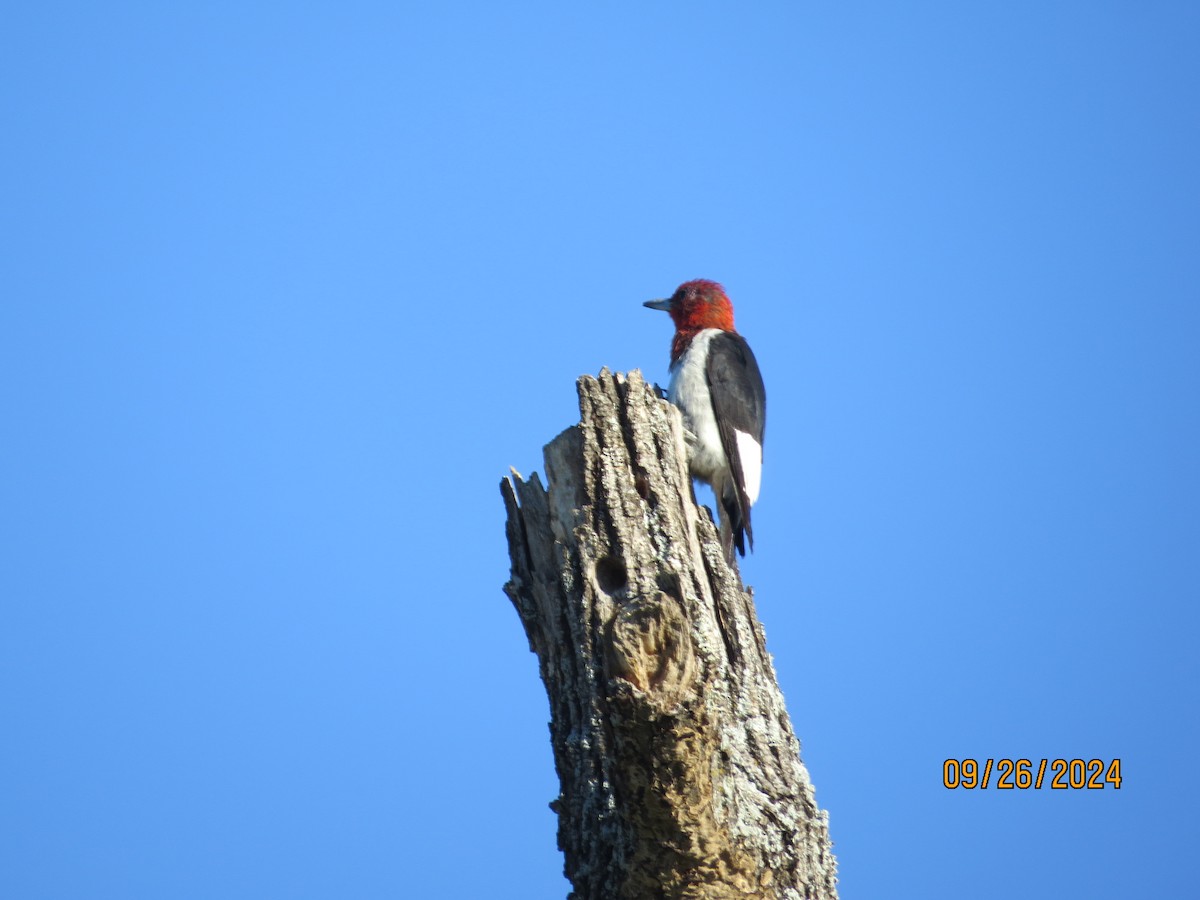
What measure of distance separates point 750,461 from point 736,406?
36cm

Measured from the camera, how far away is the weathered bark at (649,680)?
3154 mm

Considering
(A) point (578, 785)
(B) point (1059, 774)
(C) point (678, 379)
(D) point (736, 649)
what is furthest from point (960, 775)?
(A) point (578, 785)

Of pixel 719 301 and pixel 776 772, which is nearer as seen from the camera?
Answer: pixel 776 772

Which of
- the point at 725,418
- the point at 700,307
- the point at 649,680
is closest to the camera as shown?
the point at 649,680

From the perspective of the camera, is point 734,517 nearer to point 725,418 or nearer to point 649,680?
point 725,418

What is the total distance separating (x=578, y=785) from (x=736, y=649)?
2.30 feet

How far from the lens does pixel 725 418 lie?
6.57 meters

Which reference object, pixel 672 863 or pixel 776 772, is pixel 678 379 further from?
pixel 672 863

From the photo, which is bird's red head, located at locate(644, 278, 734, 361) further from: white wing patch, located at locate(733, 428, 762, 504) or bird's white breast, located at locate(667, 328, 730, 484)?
white wing patch, located at locate(733, 428, 762, 504)

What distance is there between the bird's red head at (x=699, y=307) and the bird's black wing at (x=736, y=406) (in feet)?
2.87

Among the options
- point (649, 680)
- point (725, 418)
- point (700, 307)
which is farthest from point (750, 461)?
point (649, 680)

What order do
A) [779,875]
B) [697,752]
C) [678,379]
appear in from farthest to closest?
[678,379]
[779,875]
[697,752]

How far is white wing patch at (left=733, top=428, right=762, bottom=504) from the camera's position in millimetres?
6633

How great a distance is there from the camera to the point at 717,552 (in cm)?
394
